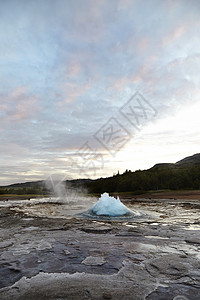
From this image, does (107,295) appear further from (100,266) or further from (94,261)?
(94,261)

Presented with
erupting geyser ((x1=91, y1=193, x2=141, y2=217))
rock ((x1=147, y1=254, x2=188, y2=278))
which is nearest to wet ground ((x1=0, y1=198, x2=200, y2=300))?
rock ((x1=147, y1=254, x2=188, y2=278))

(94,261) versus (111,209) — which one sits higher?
(111,209)

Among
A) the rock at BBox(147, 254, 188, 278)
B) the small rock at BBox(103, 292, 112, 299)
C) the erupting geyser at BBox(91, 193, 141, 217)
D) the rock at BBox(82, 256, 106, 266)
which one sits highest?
the erupting geyser at BBox(91, 193, 141, 217)

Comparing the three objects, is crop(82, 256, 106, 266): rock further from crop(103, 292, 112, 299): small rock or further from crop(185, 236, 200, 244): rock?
crop(185, 236, 200, 244): rock

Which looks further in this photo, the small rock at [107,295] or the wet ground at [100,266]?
the wet ground at [100,266]

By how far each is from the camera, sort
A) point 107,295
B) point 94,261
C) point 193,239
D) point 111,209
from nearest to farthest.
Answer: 1. point 107,295
2. point 94,261
3. point 193,239
4. point 111,209

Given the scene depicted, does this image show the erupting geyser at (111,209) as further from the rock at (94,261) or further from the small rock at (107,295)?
the small rock at (107,295)

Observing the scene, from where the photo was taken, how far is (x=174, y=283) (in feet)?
14.0

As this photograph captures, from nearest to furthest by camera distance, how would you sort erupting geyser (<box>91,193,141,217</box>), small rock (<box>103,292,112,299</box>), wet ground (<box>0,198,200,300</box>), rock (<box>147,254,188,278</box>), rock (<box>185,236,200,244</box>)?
1. small rock (<box>103,292,112,299</box>)
2. wet ground (<box>0,198,200,300</box>)
3. rock (<box>147,254,188,278</box>)
4. rock (<box>185,236,200,244</box>)
5. erupting geyser (<box>91,193,141,217</box>)

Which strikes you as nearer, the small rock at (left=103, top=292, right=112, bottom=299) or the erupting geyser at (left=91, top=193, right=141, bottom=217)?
the small rock at (left=103, top=292, right=112, bottom=299)

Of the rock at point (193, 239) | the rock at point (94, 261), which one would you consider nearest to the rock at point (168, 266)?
the rock at point (94, 261)

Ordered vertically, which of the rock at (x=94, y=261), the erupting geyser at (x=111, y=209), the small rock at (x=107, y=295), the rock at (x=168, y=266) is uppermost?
the erupting geyser at (x=111, y=209)

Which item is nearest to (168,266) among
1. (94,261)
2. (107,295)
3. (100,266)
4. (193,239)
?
(100,266)

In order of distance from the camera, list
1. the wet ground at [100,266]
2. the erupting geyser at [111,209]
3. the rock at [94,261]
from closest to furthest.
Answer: the wet ground at [100,266], the rock at [94,261], the erupting geyser at [111,209]
